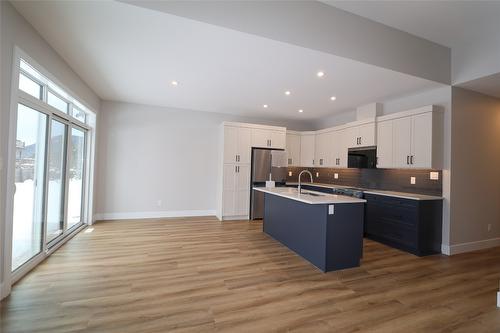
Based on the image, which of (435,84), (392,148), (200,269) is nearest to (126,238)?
(200,269)

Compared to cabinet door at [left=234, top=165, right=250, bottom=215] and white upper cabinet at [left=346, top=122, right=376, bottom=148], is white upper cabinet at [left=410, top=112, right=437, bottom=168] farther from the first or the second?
cabinet door at [left=234, top=165, right=250, bottom=215]

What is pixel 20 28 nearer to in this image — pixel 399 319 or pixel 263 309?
pixel 263 309

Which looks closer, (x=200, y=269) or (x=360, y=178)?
(x=200, y=269)

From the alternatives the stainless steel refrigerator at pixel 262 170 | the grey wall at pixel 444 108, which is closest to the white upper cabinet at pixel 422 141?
the grey wall at pixel 444 108

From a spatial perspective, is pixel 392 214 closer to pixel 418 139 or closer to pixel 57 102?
pixel 418 139

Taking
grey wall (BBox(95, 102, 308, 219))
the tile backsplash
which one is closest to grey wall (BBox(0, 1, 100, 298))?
grey wall (BBox(95, 102, 308, 219))

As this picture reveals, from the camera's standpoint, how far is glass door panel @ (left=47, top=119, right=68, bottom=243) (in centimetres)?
332

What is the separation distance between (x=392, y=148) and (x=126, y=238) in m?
5.02

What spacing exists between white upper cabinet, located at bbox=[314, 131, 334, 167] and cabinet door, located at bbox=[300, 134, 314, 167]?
0.11 meters

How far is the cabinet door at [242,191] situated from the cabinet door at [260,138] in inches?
24.7

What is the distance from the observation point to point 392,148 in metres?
4.18

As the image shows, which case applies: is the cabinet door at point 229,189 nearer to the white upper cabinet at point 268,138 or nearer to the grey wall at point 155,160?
the grey wall at point 155,160

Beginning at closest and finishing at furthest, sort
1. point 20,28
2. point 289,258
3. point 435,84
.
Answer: point 20,28 → point 289,258 → point 435,84

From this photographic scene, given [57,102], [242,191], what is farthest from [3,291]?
[242,191]
